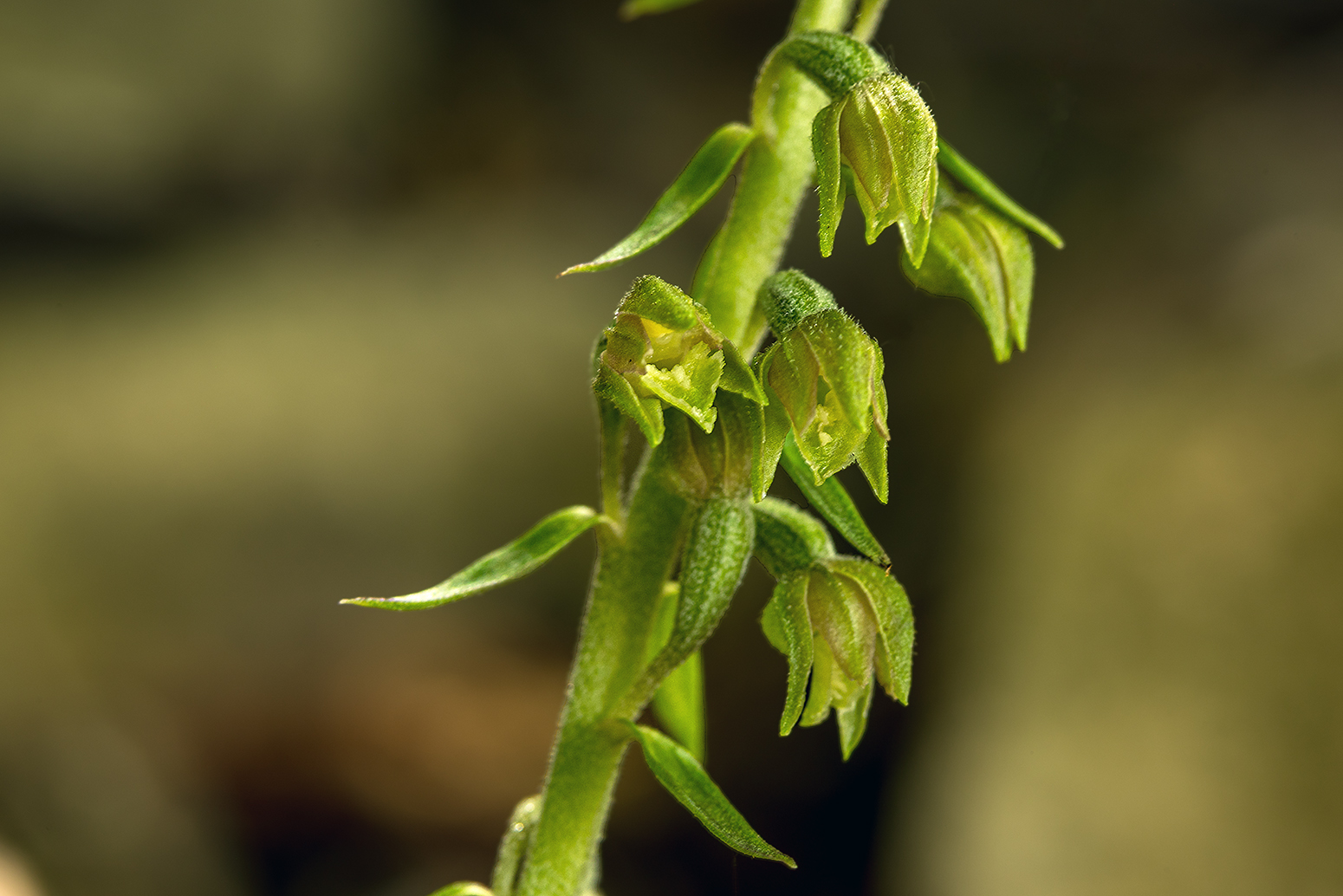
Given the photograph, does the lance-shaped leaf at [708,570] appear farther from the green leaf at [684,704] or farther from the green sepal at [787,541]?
the green leaf at [684,704]

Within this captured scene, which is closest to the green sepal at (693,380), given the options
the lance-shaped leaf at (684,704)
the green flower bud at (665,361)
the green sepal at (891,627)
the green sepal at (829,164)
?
the green flower bud at (665,361)

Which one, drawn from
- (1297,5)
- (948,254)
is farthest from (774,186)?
(1297,5)

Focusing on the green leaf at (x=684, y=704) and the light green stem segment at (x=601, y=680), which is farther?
the green leaf at (x=684, y=704)

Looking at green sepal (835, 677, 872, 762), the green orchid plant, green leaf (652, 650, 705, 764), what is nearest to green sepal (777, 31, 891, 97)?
the green orchid plant

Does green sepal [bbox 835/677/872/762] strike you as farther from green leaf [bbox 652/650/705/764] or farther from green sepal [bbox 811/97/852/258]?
green sepal [bbox 811/97/852/258]

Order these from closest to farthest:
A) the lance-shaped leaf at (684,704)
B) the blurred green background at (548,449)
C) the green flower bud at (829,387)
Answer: the green flower bud at (829,387) → the lance-shaped leaf at (684,704) → the blurred green background at (548,449)

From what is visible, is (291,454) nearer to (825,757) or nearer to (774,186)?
(825,757)

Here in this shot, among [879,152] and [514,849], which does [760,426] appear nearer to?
[879,152]

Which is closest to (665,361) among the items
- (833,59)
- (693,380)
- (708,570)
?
(693,380)
